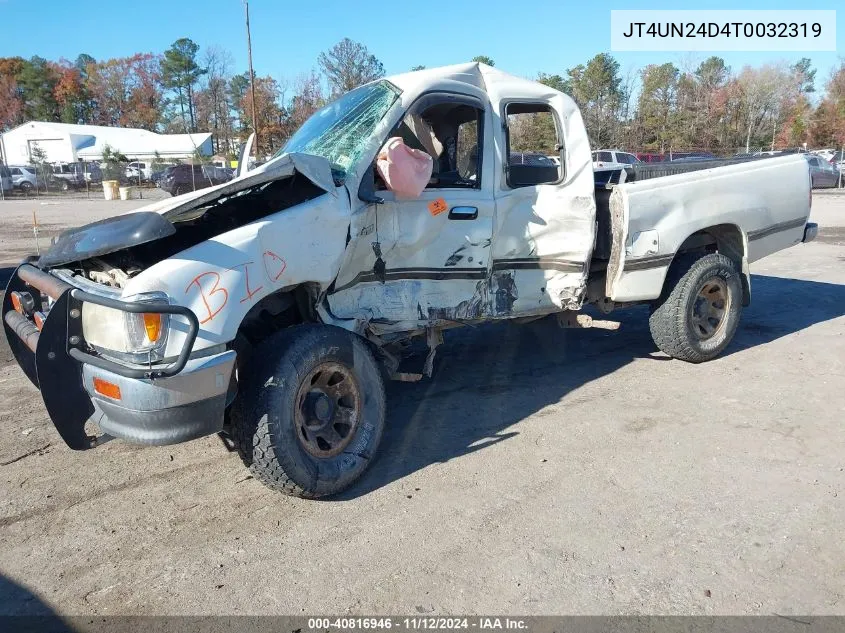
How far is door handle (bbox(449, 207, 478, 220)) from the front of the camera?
448 cm

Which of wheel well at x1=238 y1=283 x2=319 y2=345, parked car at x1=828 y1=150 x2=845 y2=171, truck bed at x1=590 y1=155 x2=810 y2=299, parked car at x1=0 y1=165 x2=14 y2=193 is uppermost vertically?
parked car at x1=0 y1=165 x2=14 y2=193

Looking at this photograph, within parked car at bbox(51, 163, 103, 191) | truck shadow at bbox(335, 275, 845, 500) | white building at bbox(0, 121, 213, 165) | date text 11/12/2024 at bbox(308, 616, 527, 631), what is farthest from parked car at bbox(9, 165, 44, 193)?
date text 11/12/2024 at bbox(308, 616, 527, 631)

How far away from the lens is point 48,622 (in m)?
2.80

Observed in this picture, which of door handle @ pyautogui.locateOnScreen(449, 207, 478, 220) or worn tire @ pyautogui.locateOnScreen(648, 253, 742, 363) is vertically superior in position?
door handle @ pyautogui.locateOnScreen(449, 207, 478, 220)

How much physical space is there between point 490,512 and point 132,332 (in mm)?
2000

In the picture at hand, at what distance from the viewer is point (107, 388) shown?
10.3ft

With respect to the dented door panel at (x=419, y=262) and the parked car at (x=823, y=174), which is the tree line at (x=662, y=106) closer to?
the parked car at (x=823, y=174)

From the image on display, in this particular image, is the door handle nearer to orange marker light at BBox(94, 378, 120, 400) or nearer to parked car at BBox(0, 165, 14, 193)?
orange marker light at BBox(94, 378, 120, 400)

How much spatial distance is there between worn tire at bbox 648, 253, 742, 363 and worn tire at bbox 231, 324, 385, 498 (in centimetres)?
308

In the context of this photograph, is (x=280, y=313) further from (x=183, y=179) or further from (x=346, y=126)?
(x=183, y=179)

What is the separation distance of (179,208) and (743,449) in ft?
11.9

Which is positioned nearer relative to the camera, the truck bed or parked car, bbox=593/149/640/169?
the truck bed

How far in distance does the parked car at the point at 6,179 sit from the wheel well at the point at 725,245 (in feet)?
138

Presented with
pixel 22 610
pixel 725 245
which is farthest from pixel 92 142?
pixel 22 610
